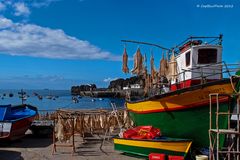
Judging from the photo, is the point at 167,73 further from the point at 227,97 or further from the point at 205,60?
the point at 227,97

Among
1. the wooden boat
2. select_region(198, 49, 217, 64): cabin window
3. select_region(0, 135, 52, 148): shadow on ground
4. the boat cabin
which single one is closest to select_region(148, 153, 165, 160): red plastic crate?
the wooden boat

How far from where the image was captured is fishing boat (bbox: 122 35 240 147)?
13.5m

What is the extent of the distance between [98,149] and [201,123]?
5765 millimetres

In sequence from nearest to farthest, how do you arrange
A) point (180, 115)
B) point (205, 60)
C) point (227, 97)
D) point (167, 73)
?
1. point (227, 97)
2. point (180, 115)
3. point (205, 60)
4. point (167, 73)

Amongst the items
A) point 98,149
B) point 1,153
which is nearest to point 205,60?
point 98,149

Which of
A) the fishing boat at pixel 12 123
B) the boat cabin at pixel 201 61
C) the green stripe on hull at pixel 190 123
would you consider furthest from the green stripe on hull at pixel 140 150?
the fishing boat at pixel 12 123

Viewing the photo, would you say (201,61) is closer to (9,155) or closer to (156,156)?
(156,156)

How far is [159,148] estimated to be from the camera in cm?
1388

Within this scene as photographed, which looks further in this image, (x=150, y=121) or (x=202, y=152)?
(x=150, y=121)

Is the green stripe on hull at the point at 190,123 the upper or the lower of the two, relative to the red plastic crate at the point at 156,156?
upper

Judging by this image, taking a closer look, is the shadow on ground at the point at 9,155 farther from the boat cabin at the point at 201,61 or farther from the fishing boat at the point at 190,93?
the boat cabin at the point at 201,61

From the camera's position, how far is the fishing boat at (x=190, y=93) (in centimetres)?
1347

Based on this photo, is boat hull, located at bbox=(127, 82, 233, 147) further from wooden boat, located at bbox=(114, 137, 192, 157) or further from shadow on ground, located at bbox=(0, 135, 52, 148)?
shadow on ground, located at bbox=(0, 135, 52, 148)

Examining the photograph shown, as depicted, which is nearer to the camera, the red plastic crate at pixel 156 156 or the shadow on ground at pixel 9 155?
the red plastic crate at pixel 156 156
